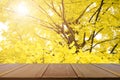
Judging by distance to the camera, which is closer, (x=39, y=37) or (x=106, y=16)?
(x=106, y=16)

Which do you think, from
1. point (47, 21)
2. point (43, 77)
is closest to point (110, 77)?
point (43, 77)

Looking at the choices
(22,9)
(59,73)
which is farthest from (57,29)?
(59,73)

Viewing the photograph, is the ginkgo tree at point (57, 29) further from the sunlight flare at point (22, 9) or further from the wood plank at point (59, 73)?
the wood plank at point (59, 73)

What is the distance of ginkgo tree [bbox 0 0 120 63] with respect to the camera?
5398mm

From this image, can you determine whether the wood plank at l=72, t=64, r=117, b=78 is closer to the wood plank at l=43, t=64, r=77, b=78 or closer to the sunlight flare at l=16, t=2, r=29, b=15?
the wood plank at l=43, t=64, r=77, b=78

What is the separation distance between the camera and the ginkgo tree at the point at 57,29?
540 cm

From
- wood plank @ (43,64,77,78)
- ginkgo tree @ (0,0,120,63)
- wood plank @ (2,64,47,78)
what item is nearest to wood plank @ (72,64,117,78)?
wood plank @ (43,64,77,78)

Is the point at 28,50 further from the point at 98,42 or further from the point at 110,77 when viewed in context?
the point at 110,77

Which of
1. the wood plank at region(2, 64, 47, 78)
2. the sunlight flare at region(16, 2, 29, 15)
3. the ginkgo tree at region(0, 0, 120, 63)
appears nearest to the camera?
the wood plank at region(2, 64, 47, 78)

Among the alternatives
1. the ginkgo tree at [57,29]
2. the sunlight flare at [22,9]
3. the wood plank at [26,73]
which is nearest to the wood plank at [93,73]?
the wood plank at [26,73]

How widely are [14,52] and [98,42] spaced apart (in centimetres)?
302

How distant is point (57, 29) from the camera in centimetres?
691

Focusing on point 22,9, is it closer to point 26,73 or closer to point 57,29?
point 57,29

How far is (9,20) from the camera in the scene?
23.0ft
